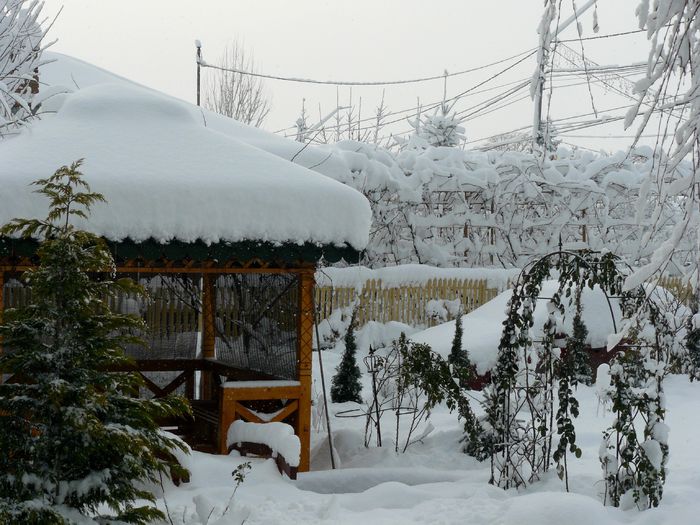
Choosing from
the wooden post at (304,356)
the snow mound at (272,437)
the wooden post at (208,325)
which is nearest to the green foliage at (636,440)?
the snow mound at (272,437)

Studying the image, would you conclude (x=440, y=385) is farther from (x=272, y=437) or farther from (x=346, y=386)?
(x=346, y=386)

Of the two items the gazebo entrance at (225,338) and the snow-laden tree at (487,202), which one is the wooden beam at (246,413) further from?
the snow-laden tree at (487,202)

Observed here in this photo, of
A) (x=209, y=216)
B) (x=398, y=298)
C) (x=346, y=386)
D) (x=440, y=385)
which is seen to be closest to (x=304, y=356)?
(x=440, y=385)

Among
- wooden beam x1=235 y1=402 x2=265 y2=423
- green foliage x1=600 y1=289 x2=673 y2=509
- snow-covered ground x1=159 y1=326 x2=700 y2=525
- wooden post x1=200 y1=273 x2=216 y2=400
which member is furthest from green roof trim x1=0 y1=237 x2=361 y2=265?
wooden post x1=200 y1=273 x2=216 y2=400

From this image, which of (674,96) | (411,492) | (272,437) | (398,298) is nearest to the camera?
(674,96)

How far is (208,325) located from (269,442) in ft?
11.7

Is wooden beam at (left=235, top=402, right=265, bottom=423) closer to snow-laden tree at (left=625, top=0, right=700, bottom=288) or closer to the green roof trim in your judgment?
the green roof trim

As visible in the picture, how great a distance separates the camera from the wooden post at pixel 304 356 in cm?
811

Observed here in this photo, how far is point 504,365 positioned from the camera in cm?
730

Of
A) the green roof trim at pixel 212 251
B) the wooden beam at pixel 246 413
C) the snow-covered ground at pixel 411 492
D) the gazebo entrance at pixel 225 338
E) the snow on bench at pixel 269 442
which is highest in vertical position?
the green roof trim at pixel 212 251

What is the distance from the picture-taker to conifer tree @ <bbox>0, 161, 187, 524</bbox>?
14.7ft

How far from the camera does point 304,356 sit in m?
8.14

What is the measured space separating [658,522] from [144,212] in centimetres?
456

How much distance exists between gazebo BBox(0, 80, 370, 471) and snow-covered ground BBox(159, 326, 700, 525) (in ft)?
2.77
